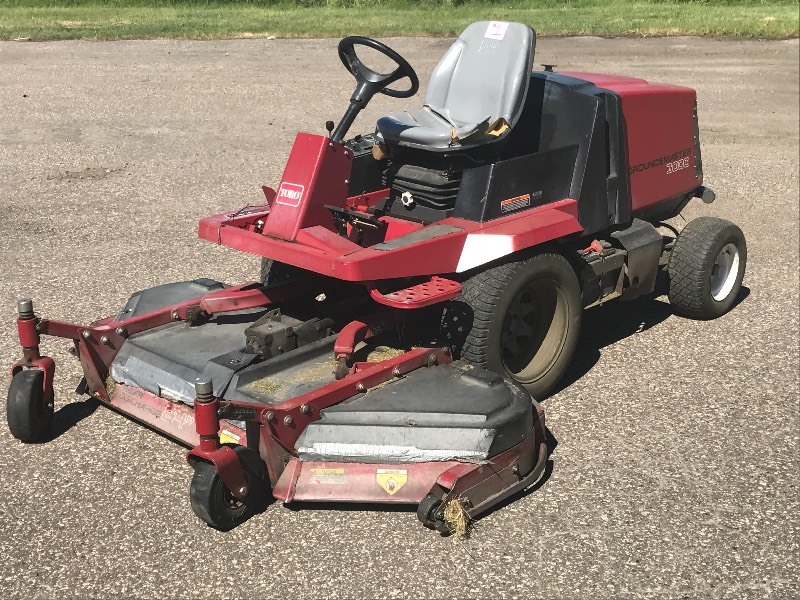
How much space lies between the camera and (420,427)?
420cm

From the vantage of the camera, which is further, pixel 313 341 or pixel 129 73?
pixel 129 73

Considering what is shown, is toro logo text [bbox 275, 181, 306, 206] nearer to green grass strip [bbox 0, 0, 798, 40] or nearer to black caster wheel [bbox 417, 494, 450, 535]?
black caster wheel [bbox 417, 494, 450, 535]

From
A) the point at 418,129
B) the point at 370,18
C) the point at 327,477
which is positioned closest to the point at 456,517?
the point at 327,477

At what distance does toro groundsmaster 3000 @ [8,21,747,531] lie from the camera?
4164 millimetres

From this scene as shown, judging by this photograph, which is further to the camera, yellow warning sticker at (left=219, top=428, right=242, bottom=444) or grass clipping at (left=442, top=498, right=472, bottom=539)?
yellow warning sticker at (left=219, top=428, right=242, bottom=444)

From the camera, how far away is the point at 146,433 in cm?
490

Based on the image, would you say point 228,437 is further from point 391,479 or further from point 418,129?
point 418,129

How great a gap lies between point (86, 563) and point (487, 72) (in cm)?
312

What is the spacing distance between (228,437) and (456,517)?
1.05m

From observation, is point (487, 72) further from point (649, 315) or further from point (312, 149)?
point (649, 315)

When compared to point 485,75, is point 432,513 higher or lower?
lower

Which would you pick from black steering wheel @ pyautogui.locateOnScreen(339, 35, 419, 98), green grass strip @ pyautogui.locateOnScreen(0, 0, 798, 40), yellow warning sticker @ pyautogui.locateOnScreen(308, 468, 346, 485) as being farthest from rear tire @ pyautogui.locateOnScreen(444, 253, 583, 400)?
green grass strip @ pyautogui.locateOnScreen(0, 0, 798, 40)

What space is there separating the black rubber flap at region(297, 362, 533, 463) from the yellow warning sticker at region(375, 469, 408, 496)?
1.9 inches

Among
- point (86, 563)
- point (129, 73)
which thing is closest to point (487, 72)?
point (86, 563)
